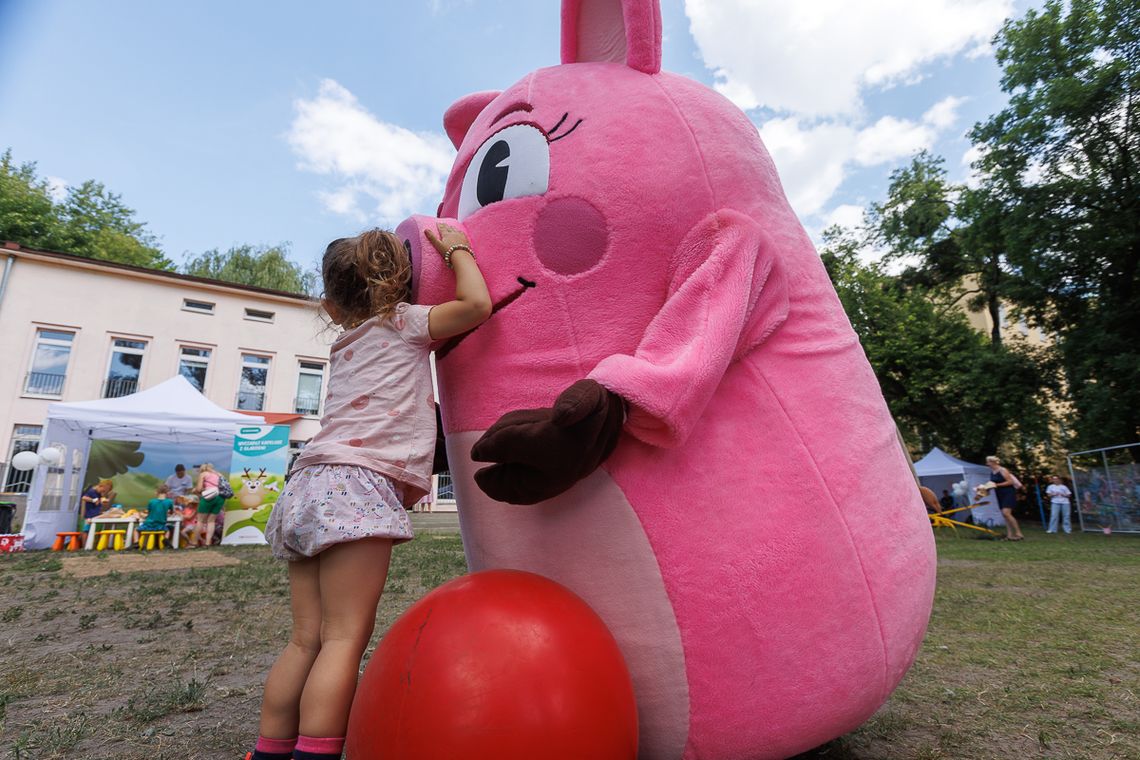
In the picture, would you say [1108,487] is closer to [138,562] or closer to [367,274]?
[367,274]

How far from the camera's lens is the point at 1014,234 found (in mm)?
15359

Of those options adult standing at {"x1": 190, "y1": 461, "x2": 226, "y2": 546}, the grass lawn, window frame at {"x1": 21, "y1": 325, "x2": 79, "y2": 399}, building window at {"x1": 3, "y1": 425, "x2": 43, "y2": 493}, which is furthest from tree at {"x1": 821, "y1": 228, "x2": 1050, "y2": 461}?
building window at {"x1": 3, "y1": 425, "x2": 43, "y2": 493}

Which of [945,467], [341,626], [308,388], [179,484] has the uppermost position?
[308,388]

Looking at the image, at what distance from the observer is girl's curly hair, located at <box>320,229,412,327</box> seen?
5.77 feet

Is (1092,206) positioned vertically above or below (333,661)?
above

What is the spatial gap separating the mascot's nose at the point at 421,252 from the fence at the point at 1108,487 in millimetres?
16142

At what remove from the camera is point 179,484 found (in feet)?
36.7

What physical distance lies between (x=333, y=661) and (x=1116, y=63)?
1993 cm

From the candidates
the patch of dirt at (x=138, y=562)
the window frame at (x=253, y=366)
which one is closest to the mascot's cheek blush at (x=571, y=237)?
the patch of dirt at (x=138, y=562)

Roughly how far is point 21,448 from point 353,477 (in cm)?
2117

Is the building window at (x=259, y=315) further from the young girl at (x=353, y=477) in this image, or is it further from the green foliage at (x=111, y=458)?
the young girl at (x=353, y=477)

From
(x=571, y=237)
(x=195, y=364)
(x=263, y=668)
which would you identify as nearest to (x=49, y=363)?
(x=195, y=364)

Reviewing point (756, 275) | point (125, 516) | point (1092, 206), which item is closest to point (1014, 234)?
point (1092, 206)

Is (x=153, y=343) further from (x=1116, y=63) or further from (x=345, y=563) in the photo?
(x=1116, y=63)
